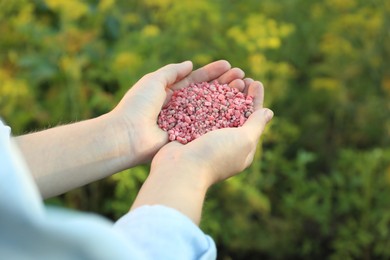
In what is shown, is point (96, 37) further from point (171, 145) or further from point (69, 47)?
point (171, 145)

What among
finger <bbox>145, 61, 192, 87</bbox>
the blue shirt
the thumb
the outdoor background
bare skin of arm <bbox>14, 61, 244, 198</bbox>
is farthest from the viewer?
the outdoor background

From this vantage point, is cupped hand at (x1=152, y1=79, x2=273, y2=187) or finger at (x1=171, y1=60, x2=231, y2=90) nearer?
cupped hand at (x1=152, y1=79, x2=273, y2=187)

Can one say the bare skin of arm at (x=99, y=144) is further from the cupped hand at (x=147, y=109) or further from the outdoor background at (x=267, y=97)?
the outdoor background at (x=267, y=97)

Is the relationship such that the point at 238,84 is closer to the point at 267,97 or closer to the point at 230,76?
the point at 230,76

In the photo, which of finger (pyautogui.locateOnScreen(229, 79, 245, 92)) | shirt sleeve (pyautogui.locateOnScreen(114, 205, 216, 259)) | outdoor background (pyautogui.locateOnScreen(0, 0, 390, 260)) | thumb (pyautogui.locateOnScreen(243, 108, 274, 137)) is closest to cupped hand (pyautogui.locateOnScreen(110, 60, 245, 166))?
finger (pyautogui.locateOnScreen(229, 79, 245, 92))

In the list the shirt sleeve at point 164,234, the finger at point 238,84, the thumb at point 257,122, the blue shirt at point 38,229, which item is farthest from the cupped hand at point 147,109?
the blue shirt at point 38,229

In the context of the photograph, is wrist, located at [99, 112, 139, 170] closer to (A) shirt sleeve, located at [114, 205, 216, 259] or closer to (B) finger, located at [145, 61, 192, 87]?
(B) finger, located at [145, 61, 192, 87]

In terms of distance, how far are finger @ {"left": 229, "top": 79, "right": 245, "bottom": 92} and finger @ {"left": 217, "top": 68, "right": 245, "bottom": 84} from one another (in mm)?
13

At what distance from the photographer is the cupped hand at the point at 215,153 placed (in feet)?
4.28

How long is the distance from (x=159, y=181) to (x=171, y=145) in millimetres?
323

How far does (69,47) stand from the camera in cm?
254

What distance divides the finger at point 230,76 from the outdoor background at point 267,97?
59 centimetres

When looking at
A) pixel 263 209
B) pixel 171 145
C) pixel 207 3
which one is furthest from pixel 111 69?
pixel 171 145

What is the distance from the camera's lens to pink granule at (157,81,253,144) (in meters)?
1.63
